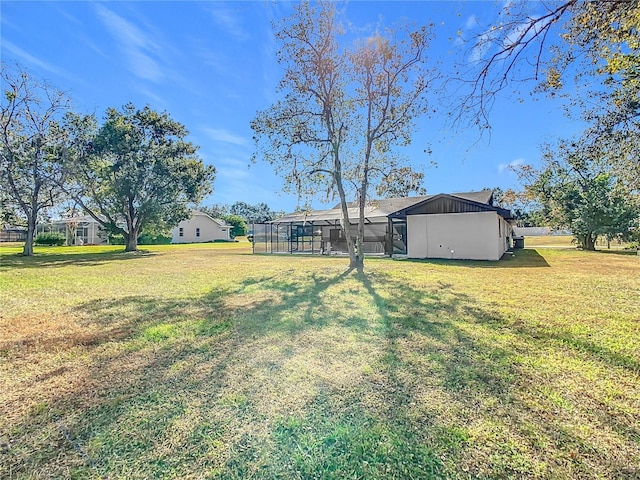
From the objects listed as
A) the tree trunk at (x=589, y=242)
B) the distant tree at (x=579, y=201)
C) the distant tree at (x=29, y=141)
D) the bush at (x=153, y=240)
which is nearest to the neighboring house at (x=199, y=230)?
the bush at (x=153, y=240)

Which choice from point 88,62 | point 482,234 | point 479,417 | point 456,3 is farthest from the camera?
point 482,234

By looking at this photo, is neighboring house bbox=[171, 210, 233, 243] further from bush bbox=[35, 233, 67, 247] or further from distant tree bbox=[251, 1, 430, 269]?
distant tree bbox=[251, 1, 430, 269]

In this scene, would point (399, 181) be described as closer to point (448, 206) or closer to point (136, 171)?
point (448, 206)

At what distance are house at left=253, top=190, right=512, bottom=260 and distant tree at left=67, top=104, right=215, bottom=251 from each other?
228 inches

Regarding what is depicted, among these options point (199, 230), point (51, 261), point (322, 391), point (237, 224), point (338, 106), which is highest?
point (338, 106)

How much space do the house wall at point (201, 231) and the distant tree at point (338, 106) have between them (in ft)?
103

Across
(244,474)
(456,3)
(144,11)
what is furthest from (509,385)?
(144,11)

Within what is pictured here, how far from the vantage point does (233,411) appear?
8.00ft

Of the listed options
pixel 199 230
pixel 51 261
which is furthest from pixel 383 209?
pixel 199 230

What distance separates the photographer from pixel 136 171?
1948 centimetres

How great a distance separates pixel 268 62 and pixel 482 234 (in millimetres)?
11450

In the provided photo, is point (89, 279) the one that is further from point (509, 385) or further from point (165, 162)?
point (165, 162)

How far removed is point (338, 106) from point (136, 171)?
1416cm

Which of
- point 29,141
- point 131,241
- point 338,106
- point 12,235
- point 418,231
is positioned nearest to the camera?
point 338,106
